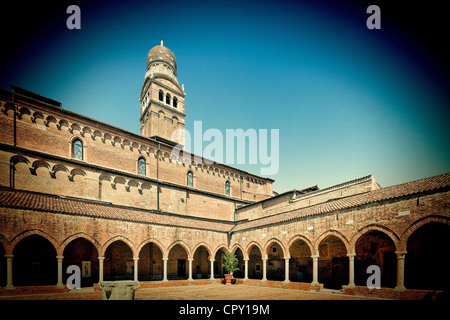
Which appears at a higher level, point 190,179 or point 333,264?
point 190,179

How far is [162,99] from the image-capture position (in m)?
31.6

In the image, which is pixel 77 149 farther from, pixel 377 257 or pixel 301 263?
pixel 377 257

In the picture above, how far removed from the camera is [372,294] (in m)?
11.0

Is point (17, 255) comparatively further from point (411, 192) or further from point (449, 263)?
point (449, 263)

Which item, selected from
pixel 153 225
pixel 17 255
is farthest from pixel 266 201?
pixel 17 255

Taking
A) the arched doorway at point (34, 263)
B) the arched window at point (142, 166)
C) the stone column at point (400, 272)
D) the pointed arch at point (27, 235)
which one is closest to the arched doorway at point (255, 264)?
the stone column at point (400, 272)

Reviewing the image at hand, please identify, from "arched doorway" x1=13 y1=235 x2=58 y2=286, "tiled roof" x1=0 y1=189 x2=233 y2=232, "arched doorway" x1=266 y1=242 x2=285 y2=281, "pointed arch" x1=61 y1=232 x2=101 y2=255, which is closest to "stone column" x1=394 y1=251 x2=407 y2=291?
"arched doorway" x1=266 y1=242 x2=285 y2=281

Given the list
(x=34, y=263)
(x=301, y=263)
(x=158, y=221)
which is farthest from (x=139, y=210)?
(x=301, y=263)

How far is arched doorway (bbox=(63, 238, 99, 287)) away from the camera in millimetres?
15773

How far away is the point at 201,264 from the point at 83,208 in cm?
1319

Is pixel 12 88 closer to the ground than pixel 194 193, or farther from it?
farther from it

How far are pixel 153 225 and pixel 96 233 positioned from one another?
3988 millimetres

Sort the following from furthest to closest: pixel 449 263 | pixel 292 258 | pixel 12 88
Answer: pixel 292 258
pixel 12 88
pixel 449 263

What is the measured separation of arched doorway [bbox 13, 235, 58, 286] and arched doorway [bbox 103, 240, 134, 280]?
334 centimetres
